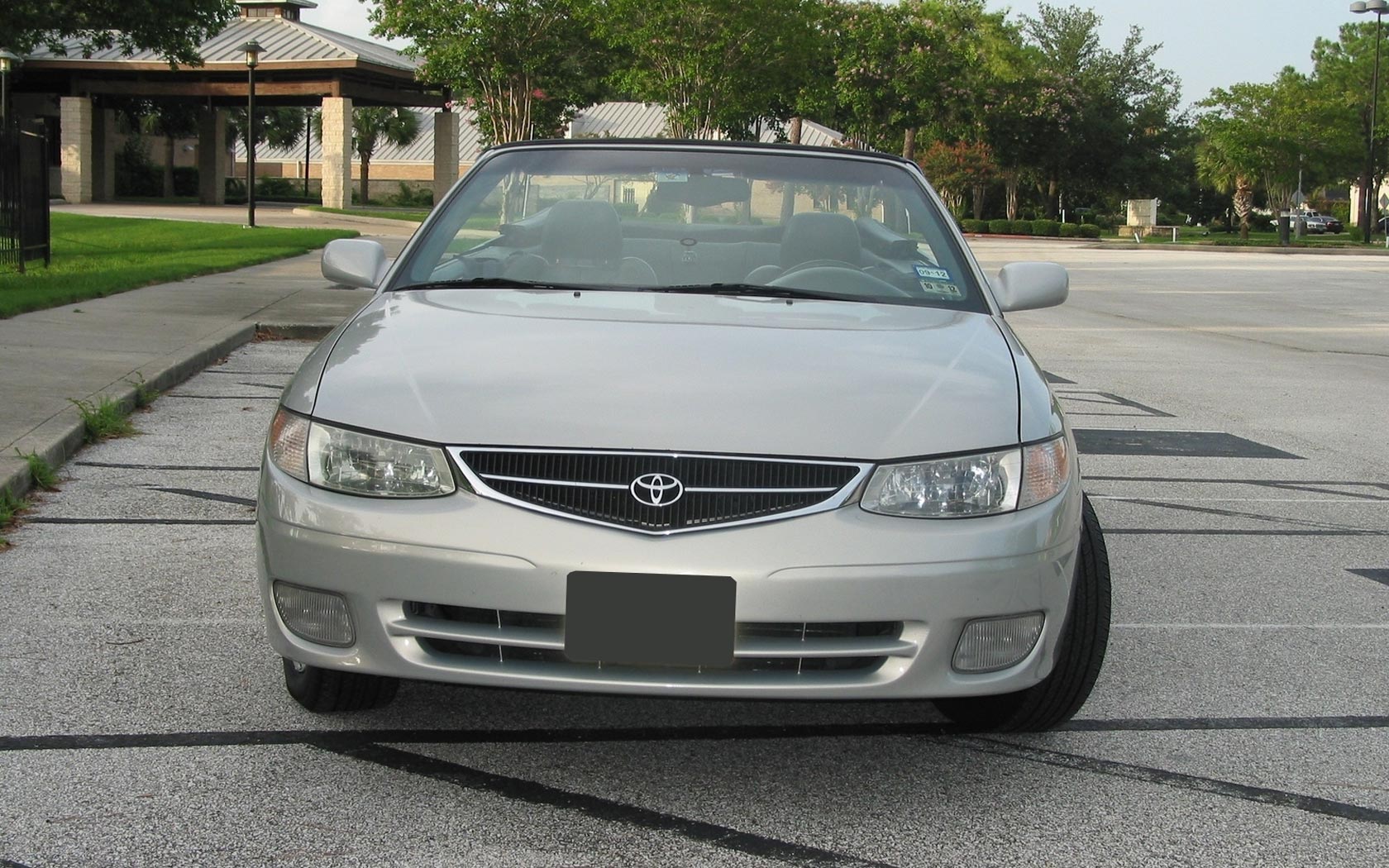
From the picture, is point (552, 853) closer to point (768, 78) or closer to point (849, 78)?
point (768, 78)

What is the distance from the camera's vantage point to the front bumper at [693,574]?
3.03 metres

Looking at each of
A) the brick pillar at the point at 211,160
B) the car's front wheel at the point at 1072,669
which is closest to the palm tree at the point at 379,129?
the brick pillar at the point at 211,160

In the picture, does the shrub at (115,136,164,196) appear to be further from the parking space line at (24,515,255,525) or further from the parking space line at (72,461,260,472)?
the parking space line at (24,515,255,525)

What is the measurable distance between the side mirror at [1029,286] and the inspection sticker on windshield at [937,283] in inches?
9.7

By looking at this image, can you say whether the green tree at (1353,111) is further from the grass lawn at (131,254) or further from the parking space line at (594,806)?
the parking space line at (594,806)

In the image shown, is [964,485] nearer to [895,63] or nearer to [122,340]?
[122,340]

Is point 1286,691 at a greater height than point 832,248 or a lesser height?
lesser

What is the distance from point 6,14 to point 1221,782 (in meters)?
20.9

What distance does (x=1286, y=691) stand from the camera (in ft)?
13.6

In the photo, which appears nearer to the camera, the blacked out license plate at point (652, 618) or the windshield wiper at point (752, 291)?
the blacked out license plate at point (652, 618)

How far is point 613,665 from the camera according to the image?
310 centimetres

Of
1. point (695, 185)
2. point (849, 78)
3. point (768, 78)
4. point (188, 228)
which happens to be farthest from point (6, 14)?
point (849, 78)

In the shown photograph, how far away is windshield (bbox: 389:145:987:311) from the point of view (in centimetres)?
446

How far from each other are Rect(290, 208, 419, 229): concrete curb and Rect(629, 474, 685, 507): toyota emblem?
3739 cm
